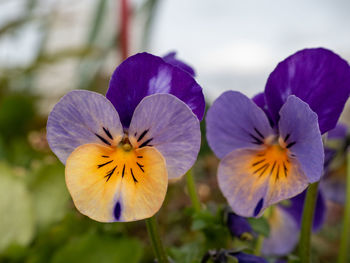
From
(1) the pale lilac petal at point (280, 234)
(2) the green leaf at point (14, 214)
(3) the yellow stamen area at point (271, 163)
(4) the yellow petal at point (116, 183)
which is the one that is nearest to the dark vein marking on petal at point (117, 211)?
(4) the yellow petal at point (116, 183)

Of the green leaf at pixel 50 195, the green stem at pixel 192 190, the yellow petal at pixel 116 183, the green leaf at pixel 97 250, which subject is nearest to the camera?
the yellow petal at pixel 116 183

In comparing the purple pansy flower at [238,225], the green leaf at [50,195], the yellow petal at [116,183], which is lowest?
the green leaf at [50,195]

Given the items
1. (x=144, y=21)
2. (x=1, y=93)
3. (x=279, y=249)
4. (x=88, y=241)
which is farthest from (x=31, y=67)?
(x=279, y=249)

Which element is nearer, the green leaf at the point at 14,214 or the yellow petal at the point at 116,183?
the yellow petal at the point at 116,183

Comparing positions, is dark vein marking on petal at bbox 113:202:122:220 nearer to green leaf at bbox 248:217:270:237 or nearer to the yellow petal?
the yellow petal

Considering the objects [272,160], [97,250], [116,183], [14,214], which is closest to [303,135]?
[272,160]

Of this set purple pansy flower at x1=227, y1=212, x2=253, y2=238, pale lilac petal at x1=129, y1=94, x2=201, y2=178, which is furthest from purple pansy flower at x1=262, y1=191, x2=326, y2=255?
pale lilac petal at x1=129, y1=94, x2=201, y2=178

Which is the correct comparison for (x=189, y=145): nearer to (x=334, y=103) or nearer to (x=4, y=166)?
(x=334, y=103)

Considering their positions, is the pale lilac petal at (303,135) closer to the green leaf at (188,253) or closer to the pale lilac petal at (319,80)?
the pale lilac petal at (319,80)
